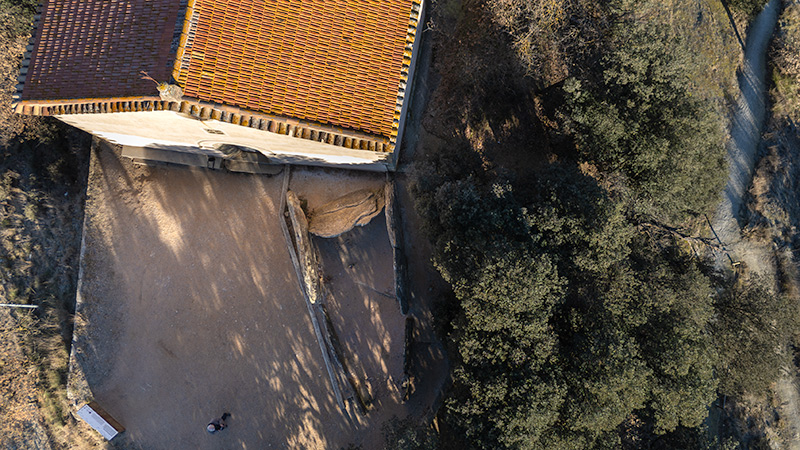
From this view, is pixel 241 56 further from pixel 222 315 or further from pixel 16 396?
pixel 16 396

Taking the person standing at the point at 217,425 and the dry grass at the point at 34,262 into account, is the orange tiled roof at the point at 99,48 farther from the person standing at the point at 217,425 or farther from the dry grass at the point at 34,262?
the person standing at the point at 217,425

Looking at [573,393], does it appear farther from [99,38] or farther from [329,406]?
[99,38]

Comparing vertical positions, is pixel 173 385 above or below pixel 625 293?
below

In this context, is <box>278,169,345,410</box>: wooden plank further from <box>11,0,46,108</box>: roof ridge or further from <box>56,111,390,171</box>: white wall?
<box>11,0,46,108</box>: roof ridge

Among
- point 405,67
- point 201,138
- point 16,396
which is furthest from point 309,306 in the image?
point 16,396

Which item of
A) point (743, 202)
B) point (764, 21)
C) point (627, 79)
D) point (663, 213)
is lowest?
point (663, 213)

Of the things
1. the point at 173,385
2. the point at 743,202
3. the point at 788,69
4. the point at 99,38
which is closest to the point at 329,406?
the point at 173,385

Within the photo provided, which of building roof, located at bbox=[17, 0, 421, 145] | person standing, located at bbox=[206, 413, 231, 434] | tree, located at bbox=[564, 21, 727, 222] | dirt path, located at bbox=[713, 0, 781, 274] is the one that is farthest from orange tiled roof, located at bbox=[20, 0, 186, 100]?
dirt path, located at bbox=[713, 0, 781, 274]
